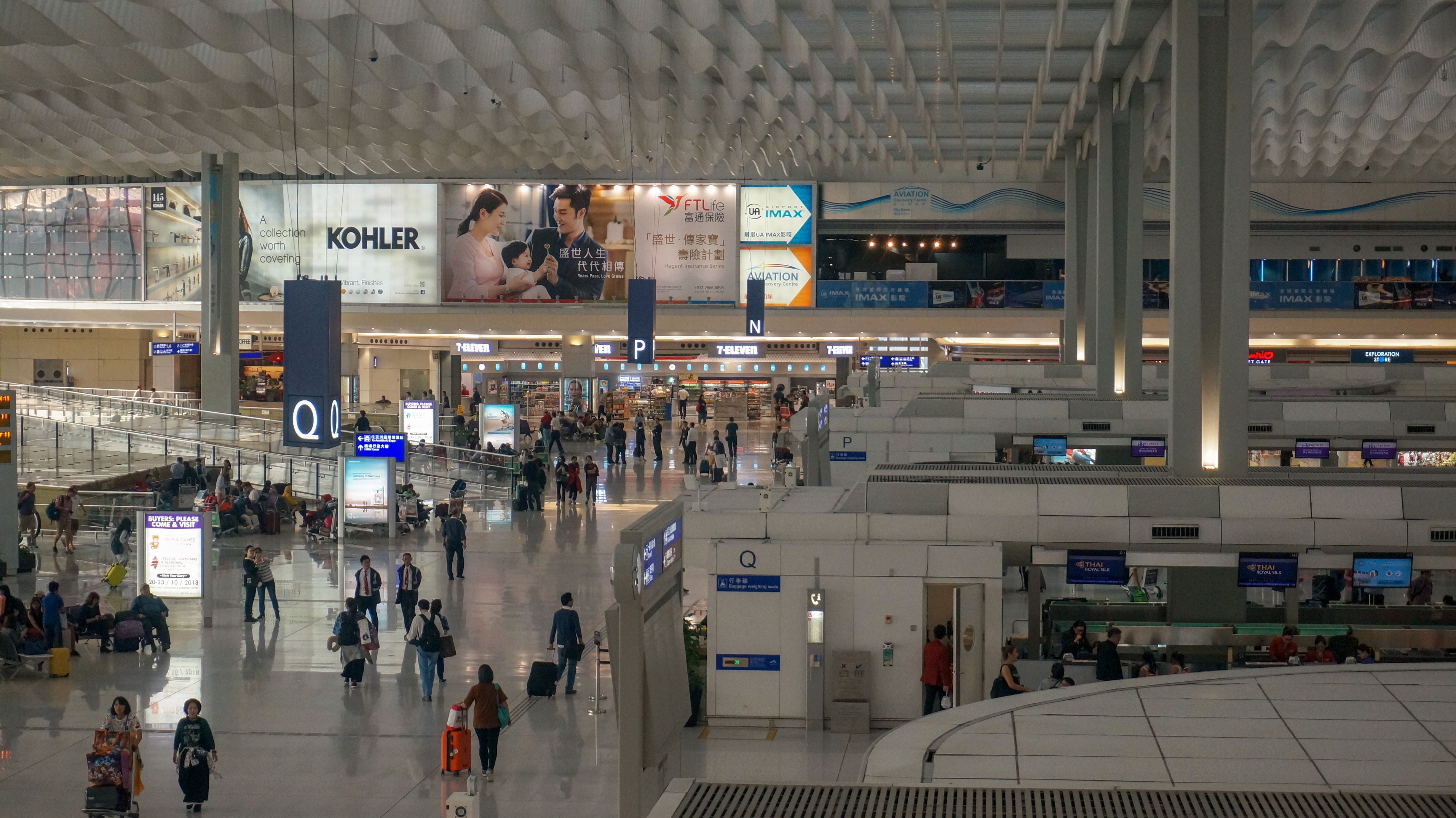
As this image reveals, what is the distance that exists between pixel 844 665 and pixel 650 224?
96.3 ft

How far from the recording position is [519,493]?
88.2ft

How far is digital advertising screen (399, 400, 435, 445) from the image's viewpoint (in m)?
32.2

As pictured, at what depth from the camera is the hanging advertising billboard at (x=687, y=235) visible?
3994cm

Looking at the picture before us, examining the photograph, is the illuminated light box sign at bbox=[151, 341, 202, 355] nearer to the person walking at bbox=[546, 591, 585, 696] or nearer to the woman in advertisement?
the woman in advertisement

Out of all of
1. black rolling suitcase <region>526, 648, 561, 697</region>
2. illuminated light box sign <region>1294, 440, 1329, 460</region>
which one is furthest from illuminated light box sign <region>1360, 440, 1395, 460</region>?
black rolling suitcase <region>526, 648, 561, 697</region>

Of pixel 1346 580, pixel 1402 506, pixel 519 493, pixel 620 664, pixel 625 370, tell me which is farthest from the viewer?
pixel 625 370

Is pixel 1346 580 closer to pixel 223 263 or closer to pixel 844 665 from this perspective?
pixel 844 665

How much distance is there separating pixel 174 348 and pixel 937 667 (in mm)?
31504

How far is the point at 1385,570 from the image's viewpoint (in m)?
11.5

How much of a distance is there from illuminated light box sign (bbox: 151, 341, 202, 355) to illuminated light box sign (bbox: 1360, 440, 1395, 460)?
98.3 feet

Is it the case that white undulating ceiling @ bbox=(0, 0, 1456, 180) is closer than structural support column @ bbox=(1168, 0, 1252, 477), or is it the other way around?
structural support column @ bbox=(1168, 0, 1252, 477)

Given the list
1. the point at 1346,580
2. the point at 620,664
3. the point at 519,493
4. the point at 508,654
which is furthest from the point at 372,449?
the point at 620,664

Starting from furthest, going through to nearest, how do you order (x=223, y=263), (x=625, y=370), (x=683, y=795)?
(x=625, y=370) → (x=223, y=263) → (x=683, y=795)

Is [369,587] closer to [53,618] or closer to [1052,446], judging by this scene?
[53,618]
